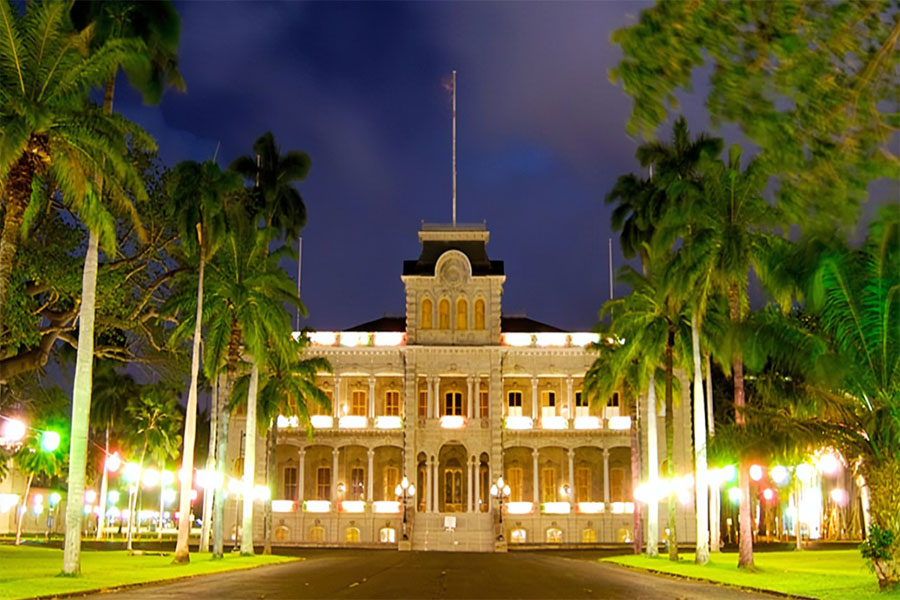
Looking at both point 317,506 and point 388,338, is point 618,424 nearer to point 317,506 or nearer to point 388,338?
point 388,338

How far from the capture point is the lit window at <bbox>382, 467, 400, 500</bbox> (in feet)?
222

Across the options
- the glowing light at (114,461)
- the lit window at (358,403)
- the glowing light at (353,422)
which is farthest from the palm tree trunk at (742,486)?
the lit window at (358,403)

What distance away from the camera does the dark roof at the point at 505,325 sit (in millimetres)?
71562

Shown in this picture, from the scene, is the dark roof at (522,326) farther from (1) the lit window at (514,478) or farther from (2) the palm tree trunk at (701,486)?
(2) the palm tree trunk at (701,486)

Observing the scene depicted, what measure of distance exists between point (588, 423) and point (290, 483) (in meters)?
20.1

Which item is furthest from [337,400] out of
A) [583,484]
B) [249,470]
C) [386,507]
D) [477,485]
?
[249,470]

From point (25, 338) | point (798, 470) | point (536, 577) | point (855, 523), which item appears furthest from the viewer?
point (855, 523)

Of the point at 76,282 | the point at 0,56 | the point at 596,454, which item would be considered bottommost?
the point at 596,454

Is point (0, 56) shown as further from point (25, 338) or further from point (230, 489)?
point (230, 489)

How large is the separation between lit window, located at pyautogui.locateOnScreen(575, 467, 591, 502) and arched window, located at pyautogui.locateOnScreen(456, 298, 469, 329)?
40.7 ft

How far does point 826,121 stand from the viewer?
12.8 meters

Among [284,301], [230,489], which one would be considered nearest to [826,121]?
[284,301]

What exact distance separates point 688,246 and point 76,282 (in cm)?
1929

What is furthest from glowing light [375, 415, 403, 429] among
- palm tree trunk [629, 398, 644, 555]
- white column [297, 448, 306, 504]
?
palm tree trunk [629, 398, 644, 555]
